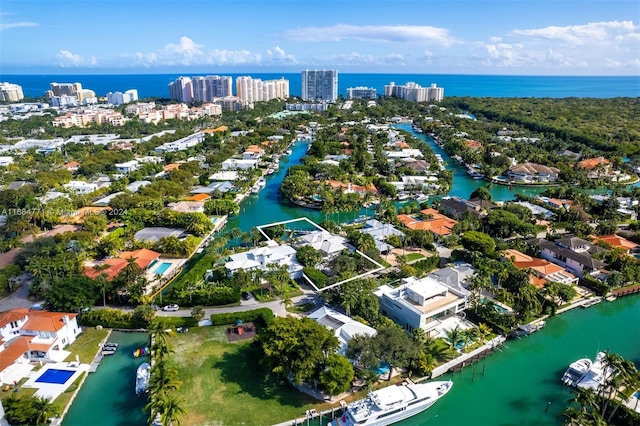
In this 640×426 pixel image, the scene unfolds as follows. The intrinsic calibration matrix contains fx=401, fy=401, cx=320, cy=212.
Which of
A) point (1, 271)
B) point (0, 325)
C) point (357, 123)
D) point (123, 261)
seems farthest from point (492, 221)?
point (357, 123)

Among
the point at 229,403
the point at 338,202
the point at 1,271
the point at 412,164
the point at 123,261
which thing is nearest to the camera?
the point at 229,403

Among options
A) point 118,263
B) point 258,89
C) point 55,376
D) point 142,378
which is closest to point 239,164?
point 118,263

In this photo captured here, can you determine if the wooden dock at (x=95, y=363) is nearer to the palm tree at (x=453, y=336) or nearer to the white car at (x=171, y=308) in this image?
the white car at (x=171, y=308)

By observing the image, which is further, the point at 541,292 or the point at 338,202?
the point at 338,202

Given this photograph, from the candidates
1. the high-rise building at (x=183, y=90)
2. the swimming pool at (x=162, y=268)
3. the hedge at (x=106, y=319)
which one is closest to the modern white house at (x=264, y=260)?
the swimming pool at (x=162, y=268)

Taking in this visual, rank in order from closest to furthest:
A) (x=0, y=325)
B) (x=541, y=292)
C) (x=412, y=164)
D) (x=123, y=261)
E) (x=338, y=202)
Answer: (x=0, y=325)
(x=541, y=292)
(x=123, y=261)
(x=338, y=202)
(x=412, y=164)

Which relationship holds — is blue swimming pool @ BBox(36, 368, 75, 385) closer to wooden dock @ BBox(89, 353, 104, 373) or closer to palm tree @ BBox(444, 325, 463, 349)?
wooden dock @ BBox(89, 353, 104, 373)

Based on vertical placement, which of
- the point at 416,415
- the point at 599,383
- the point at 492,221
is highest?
the point at 492,221

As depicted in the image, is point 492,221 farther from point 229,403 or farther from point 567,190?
point 229,403
